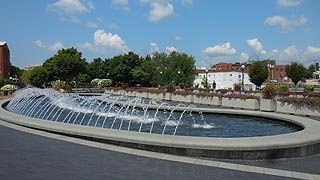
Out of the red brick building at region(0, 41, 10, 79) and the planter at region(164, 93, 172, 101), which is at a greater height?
the red brick building at region(0, 41, 10, 79)

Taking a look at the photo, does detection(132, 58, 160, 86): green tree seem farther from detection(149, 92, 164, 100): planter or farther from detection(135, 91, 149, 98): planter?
detection(149, 92, 164, 100): planter

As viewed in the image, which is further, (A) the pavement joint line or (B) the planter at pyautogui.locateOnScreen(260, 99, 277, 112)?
(B) the planter at pyautogui.locateOnScreen(260, 99, 277, 112)

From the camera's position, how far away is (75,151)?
733 cm

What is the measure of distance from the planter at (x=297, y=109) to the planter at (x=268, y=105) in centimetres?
29

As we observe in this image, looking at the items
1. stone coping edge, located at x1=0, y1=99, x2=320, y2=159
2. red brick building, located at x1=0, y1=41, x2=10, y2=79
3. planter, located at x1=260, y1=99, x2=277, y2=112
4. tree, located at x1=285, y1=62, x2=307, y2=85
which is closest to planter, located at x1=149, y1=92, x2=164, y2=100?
planter, located at x1=260, y1=99, x2=277, y2=112

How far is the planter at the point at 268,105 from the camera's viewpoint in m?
18.9

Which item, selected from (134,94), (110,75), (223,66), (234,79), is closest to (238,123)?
(134,94)

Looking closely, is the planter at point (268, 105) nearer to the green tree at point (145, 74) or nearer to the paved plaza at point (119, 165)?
the paved plaza at point (119, 165)

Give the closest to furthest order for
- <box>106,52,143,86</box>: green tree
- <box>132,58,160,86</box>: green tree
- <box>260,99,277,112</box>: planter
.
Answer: <box>260,99,277,112</box>: planter → <box>132,58,160,86</box>: green tree → <box>106,52,143,86</box>: green tree

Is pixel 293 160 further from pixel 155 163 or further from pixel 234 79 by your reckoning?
pixel 234 79

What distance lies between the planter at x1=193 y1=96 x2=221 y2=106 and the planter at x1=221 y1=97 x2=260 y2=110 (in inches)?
21.5

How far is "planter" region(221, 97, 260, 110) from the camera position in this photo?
20.2 metres

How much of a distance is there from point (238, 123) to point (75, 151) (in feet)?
28.5

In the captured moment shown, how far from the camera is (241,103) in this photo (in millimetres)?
21266
